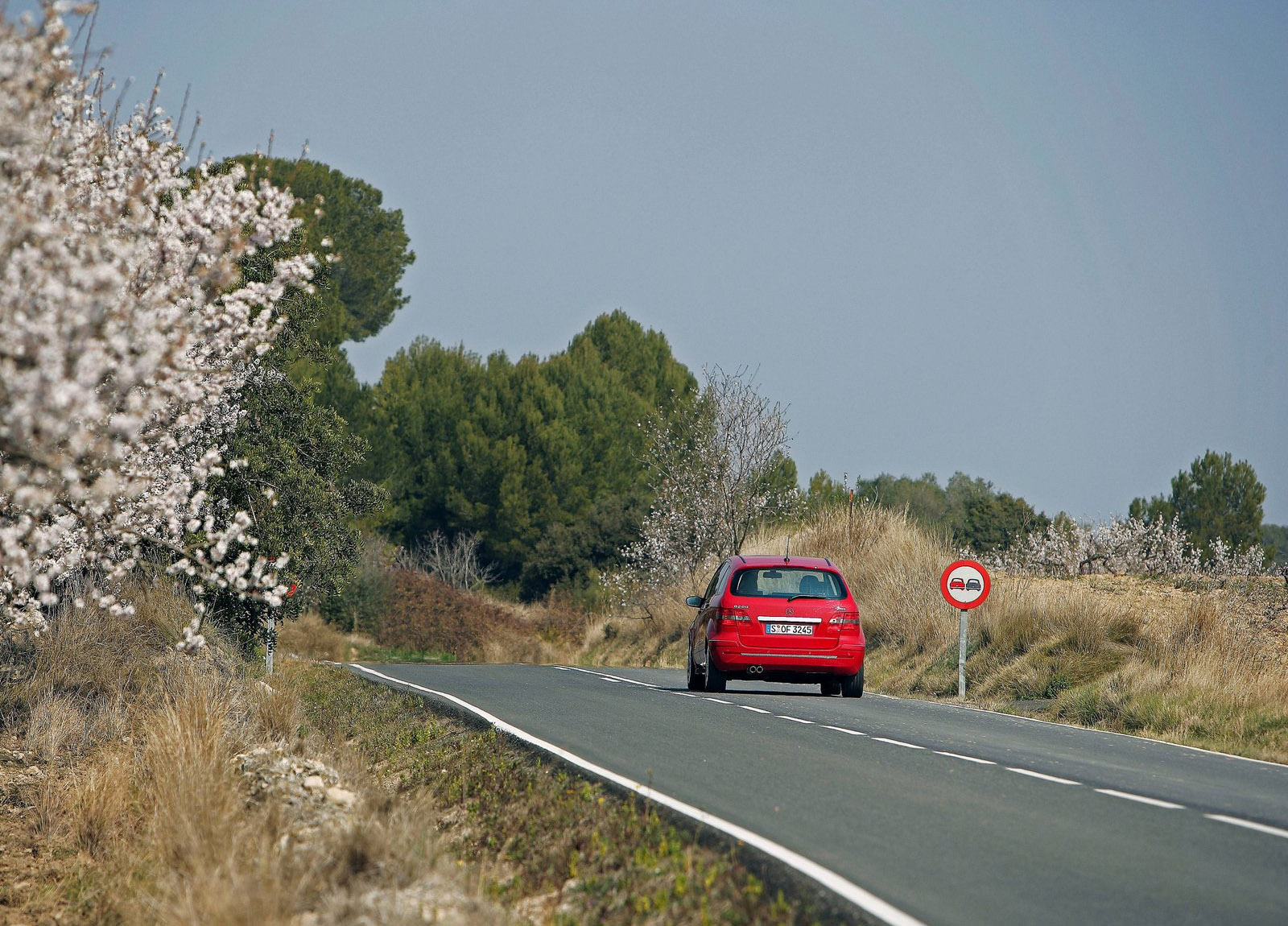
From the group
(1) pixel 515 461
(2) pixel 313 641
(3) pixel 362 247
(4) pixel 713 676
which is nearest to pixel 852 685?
(4) pixel 713 676

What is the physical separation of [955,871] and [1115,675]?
1226 cm

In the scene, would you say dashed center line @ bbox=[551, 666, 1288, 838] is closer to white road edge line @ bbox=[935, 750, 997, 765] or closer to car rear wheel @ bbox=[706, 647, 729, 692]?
white road edge line @ bbox=[935, 750, 997, 765]

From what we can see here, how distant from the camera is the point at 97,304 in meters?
6.31

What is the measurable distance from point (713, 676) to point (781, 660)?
107 centimetres

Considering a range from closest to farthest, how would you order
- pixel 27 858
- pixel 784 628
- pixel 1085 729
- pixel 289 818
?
pixel 289 818 < pixel 27 858 < pixel 1085 729 < pixel 784 628

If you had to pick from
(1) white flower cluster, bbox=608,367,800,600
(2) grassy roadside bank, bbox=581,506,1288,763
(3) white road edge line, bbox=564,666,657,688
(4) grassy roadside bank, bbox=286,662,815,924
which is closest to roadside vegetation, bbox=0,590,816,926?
(4) grassy roadside bank, bbox=286,662,815,924

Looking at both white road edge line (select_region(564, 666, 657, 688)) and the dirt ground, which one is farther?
white road edge line (select_region(564, 666, 657, 688))

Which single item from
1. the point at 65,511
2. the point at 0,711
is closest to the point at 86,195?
the point at 65,511

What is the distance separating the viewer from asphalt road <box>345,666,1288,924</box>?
6605 millimetres

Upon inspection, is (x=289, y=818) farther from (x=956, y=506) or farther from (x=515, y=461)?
(x=956, y=506)

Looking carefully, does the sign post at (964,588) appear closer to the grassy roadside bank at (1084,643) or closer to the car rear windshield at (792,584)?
the grassy roadside bank at (1084,643)

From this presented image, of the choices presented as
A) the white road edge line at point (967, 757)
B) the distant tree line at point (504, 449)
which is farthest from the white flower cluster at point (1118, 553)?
the white road edge line at point (967, 757)

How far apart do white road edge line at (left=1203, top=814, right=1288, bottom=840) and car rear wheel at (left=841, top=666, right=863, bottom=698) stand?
985 centimetres

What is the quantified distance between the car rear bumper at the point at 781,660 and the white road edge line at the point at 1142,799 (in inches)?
323
